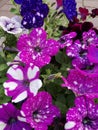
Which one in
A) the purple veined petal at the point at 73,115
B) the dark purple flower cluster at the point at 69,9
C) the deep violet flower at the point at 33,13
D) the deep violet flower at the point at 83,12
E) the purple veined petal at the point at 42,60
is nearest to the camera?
the purple veined petal at the point at 73,115

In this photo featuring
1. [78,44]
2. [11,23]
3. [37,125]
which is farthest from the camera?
[11,23]

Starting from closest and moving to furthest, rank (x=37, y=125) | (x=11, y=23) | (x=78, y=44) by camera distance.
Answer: (x=37, y=125) < (x=78, y=44) < (x=11, y=23)

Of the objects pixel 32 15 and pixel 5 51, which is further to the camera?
pixel 5 51

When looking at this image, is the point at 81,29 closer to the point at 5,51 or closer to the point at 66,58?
the point at 66,58

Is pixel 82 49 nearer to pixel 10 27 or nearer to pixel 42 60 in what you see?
pixel 42 60

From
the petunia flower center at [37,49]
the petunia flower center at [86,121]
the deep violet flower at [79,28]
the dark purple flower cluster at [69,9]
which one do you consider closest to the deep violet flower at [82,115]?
the petunia flower center at [86,121]

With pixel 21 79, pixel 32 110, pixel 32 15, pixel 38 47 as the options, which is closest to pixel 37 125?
pixel 32 110

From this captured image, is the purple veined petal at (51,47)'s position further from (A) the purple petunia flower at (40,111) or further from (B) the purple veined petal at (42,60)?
(A) the purple petunia flower at (40,111)
